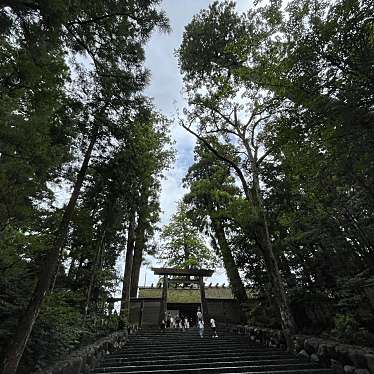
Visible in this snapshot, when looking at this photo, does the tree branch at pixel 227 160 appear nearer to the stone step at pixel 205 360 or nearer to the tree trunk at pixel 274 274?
the tree trunk at pixel 274 274

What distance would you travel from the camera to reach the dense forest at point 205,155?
384 centimetres

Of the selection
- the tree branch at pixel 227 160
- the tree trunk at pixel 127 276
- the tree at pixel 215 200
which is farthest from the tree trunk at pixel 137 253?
the tree branch at pixel 227 160

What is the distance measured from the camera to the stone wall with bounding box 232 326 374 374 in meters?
3.90

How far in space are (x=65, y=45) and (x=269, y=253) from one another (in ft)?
25.4

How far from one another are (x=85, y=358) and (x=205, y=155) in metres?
9.63

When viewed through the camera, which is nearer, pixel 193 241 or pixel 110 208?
pixel 110 208

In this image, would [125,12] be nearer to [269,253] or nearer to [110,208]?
[110,208]

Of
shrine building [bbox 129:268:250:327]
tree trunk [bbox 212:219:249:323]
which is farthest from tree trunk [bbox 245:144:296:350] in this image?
shrine building [bbox 129:268:250:327]

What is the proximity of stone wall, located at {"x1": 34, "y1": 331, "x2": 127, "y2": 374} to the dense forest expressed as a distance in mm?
527

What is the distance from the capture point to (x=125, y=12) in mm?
5801

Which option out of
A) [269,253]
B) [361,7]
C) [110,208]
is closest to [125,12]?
[361,7]

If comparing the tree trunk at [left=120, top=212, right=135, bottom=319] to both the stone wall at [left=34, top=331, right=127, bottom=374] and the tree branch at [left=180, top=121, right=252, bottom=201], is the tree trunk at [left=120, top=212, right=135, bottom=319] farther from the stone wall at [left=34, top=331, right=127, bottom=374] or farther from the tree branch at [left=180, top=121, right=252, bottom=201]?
the tree branch at [left=180, top=121, right=252, bottom=201]

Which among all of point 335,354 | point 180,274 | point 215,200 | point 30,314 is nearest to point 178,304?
point 180,274

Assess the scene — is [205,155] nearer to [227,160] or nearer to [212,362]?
[227,160]
